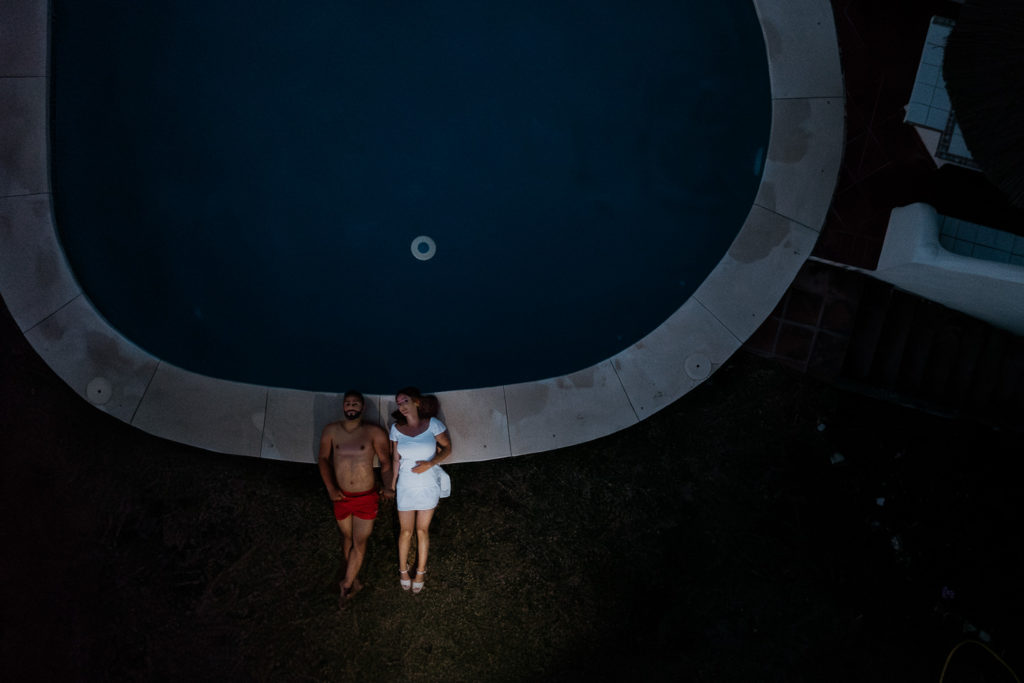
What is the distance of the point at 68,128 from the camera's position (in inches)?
198

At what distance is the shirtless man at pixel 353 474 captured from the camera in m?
4.85

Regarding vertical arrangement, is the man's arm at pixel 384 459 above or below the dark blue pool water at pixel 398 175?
below

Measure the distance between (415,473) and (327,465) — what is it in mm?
724

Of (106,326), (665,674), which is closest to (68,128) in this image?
(106,326)

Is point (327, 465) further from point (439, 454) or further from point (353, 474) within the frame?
point (439, 454)

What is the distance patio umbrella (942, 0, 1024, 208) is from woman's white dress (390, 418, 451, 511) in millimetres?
4210

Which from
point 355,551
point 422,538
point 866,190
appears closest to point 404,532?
point 422,538

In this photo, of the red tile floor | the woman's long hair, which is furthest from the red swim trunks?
the red tile floor

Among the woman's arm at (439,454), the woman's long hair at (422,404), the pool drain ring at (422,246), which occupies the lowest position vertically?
the woman's arm at (439,454)

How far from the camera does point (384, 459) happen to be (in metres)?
4.96

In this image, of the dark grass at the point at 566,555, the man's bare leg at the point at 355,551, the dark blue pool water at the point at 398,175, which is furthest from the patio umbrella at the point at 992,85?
the man's bare leg at the point at 355,551

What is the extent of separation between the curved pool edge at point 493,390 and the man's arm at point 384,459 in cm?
26

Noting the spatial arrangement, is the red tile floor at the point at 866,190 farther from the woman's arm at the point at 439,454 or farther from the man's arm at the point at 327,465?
the man's arm at the point at 327,465

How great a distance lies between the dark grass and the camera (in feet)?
16.4
